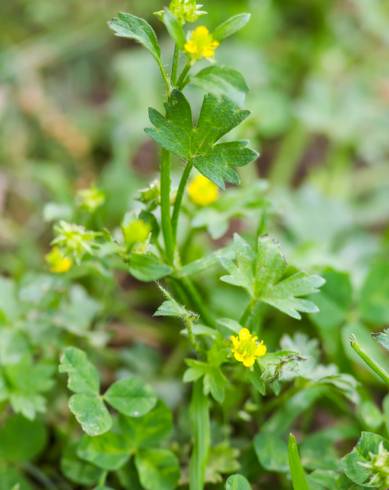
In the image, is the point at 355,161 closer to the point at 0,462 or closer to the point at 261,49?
the point at 261,49

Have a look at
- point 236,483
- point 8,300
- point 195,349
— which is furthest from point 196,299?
point 8,300

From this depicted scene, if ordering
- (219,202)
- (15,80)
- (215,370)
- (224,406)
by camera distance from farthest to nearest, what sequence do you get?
(15,80) < (219,202) < (224,406) < (215,370)

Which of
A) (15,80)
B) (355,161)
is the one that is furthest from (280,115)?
(15,80)

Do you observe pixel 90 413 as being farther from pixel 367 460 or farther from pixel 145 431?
pixel 367 460

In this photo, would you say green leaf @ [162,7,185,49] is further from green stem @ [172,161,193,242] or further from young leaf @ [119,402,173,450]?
young leaf @ [119,402,173,450]

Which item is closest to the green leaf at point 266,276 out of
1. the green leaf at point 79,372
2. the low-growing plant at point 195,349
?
the low-growing plant at point 195,349
